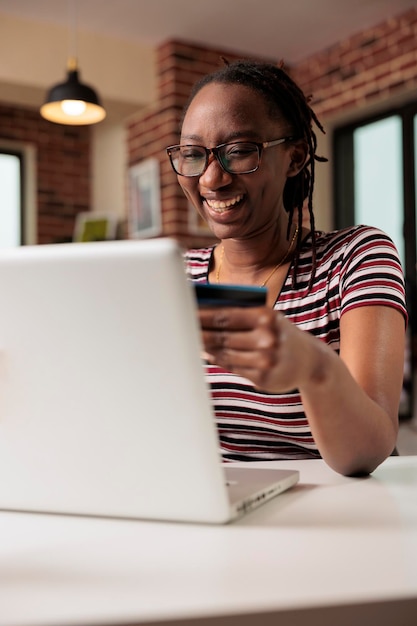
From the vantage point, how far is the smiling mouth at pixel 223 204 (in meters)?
1.35

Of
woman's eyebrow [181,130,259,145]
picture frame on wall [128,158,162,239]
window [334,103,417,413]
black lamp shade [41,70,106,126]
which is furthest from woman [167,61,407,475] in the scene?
picture frame on wall [128,158,162,239]

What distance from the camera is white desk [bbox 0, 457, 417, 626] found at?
0.53 m

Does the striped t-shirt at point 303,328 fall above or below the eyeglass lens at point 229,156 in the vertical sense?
below

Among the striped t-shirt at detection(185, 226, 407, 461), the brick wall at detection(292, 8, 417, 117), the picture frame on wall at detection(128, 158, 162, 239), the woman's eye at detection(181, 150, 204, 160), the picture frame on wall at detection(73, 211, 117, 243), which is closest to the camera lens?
the striped t-shirt at detection(185, 226, 407, 461)

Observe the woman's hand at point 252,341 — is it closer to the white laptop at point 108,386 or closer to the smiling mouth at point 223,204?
the white laptop at point 108,386

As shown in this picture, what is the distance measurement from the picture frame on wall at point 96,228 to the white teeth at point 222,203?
14.8 feet

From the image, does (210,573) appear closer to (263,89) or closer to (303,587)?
(303,587)

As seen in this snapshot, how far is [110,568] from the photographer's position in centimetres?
61

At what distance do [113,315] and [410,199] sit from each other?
446cm

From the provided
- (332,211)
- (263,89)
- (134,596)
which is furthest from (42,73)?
(134,596)

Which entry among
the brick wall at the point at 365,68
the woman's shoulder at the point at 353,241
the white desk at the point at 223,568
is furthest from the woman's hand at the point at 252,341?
the brick wall at the point at 365,68

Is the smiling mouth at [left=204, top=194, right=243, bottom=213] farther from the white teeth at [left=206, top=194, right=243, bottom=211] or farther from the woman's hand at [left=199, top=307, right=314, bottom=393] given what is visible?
the woman's hand at [left=199, top=307, right=314, bottom=393]

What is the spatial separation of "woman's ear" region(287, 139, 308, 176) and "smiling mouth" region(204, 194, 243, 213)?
0.13m

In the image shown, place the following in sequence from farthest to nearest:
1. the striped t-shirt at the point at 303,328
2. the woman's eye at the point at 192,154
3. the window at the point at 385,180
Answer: the window at the point at 385,180
the woman's eye at the point at 192,154
the striped t-shirt at the point at 303,328
